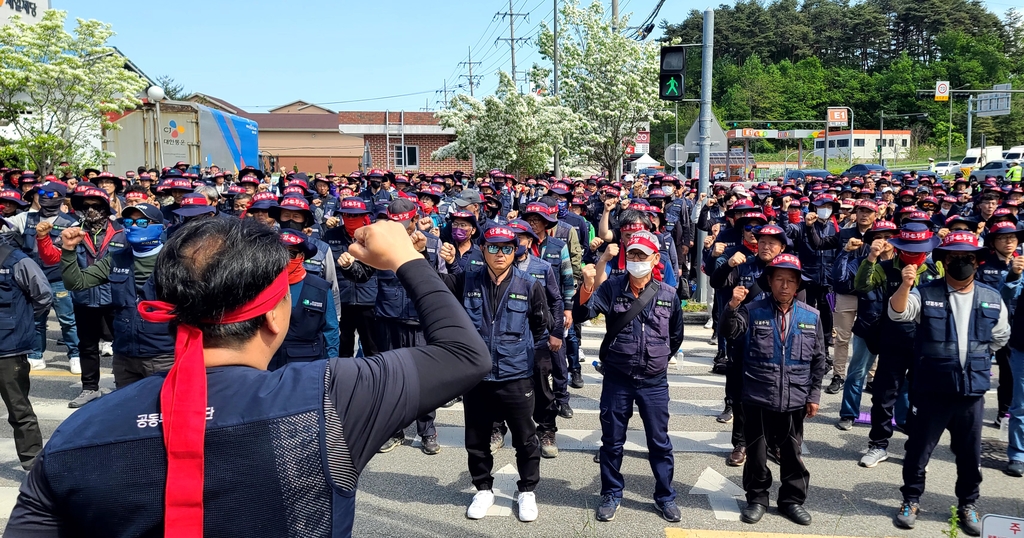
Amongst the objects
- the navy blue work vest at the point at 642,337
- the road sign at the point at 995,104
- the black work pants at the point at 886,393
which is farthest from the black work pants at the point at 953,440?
the road sign at the point at 995,104

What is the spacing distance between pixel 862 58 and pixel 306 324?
11631 centimetres

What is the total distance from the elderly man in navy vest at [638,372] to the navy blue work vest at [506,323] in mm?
532

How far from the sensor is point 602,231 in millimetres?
12242

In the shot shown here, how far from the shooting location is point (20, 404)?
228 inches

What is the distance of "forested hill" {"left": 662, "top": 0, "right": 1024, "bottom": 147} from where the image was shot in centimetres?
8838

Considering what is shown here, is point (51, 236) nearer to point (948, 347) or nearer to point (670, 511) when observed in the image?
point (670, 511)

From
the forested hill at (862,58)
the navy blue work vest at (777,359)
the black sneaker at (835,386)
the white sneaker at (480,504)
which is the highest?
the forested hill at (862,58)

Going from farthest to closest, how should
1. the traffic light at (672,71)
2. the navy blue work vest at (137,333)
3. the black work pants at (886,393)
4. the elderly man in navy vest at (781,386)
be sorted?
1. the traffic light at (672,71)
2. the black work pants at (886,393)
3. the navy blue work vest at (137,333)
4. the elderly man in navy vest at (781,386)

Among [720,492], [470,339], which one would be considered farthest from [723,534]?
[470,339]

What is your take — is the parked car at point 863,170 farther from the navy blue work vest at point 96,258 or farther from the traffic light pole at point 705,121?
the navy blue work vest at point 96,258

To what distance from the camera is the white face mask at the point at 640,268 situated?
5523mm

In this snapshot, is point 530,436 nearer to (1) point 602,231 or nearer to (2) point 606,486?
(2) point 606,486

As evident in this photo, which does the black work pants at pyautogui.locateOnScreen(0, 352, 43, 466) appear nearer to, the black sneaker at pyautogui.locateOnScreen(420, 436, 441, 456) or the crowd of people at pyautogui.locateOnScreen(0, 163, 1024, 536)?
the crowd of people at pyautogui.locateOnScreen(0, 163, 1024, 536)

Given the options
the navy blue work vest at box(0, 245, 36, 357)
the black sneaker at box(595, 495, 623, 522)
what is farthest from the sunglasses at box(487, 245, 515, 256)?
the navy blue work vest at box(0, 245, 36, 357)
